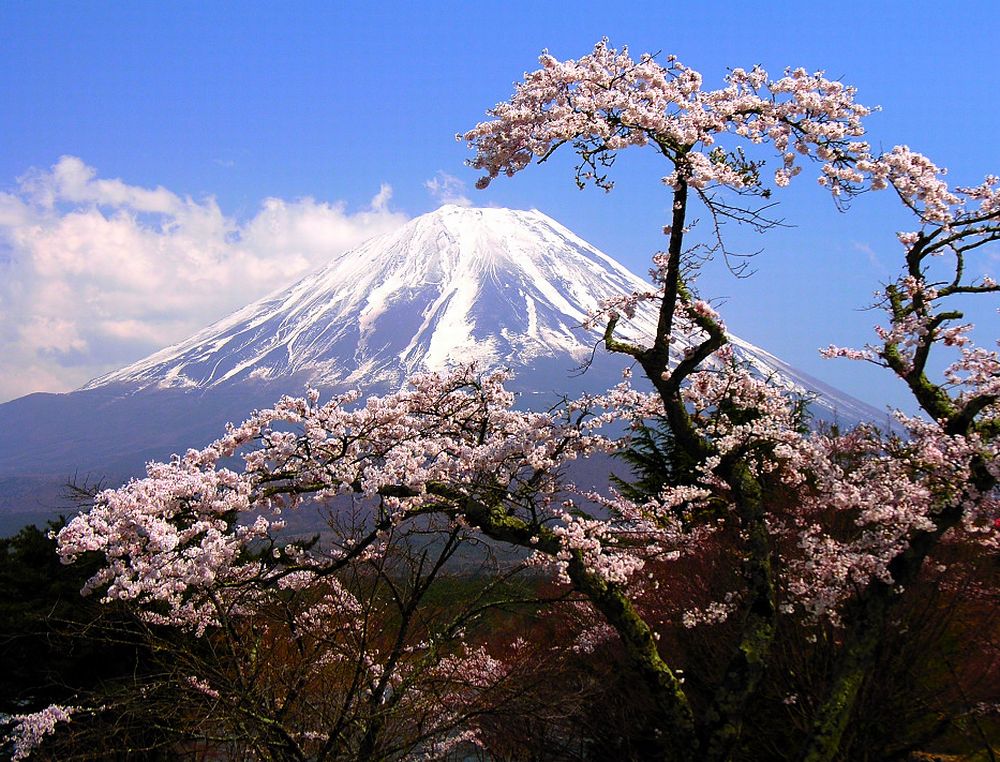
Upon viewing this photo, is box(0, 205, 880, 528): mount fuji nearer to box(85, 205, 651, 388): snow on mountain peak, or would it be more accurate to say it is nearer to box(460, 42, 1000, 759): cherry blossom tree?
box(85, 205, 651, 388): snow on mountain peak

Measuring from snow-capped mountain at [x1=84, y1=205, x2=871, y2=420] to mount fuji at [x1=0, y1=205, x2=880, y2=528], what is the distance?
32cm

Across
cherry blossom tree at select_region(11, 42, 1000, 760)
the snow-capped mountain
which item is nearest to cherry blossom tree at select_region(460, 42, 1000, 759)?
cherry blossom tree at select_region(11, 42, 1000, 760)

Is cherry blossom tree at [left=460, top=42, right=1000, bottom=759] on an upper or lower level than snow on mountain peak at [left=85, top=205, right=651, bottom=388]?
lower

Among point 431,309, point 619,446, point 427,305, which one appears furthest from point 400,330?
point 619,446

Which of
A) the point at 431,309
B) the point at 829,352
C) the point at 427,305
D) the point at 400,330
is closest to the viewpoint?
the point at 829,352

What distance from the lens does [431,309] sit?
543 feet

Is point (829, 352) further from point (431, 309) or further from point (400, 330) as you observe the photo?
point (431, 309)

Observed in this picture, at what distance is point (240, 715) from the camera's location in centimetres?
442

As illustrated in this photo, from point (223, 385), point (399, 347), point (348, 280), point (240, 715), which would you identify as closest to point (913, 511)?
point (240, 715)

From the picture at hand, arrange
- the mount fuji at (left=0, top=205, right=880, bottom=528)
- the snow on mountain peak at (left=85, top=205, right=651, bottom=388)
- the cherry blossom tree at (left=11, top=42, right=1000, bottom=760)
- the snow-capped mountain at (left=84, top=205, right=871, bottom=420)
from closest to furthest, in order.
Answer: the cherry blossom tree at (left=11, top=42, right=1000, bottom=760), the mount fuji at (left=0, top=205, right=880, bottom=528), the snow-capped mountain at (left=84, top=205, right=871, bottom=420), the snow on mountain peak at (left=85, top=205, right=651, bottom=388)

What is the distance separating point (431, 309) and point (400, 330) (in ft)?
32.2

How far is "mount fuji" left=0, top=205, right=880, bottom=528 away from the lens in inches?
5837

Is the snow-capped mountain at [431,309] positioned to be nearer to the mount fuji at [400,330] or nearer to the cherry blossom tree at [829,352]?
the mount fuji at [400,330]

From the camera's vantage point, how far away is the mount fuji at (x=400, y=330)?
486 ft
